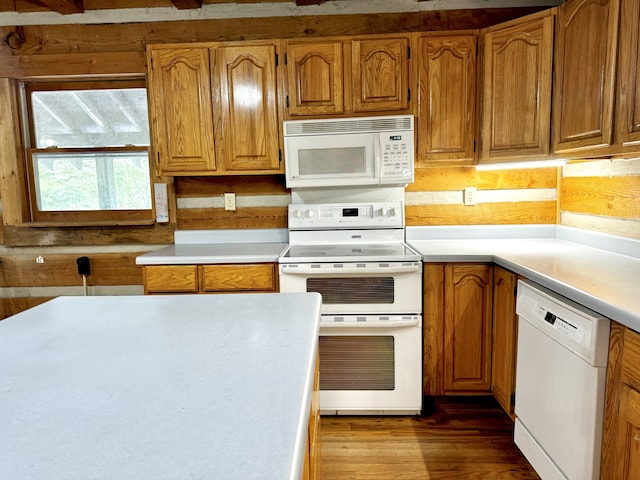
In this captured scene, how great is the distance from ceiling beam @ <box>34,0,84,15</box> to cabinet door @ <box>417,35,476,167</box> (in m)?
2.17

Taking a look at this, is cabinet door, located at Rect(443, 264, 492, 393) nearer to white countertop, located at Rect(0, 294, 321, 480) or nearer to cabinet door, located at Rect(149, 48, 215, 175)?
white countertop, located at Rect(0, 294, 321, 480)

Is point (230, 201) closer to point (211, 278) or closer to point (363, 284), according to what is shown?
point (211, 278)

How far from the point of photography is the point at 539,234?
Result: 8.34 ft

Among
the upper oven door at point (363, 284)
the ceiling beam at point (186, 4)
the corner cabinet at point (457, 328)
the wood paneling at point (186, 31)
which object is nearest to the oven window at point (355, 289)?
the upper oven door at point (363, 284)

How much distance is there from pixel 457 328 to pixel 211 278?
1.37 metres

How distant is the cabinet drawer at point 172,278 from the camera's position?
2.21 m

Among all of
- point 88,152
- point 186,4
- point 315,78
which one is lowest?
point 88,152

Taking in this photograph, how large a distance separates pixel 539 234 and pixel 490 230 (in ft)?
→ 1.01

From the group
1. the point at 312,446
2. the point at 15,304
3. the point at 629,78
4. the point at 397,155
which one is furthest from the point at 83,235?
the point at 629,78

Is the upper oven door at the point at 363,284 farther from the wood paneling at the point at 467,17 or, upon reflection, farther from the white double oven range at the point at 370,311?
the wood paneling at the point at 467,17

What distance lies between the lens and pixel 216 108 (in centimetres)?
235

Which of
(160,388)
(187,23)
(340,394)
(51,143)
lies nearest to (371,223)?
(340,394)

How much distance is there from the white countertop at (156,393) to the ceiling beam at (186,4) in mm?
2165

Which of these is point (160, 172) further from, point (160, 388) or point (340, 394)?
point (160, 388)
